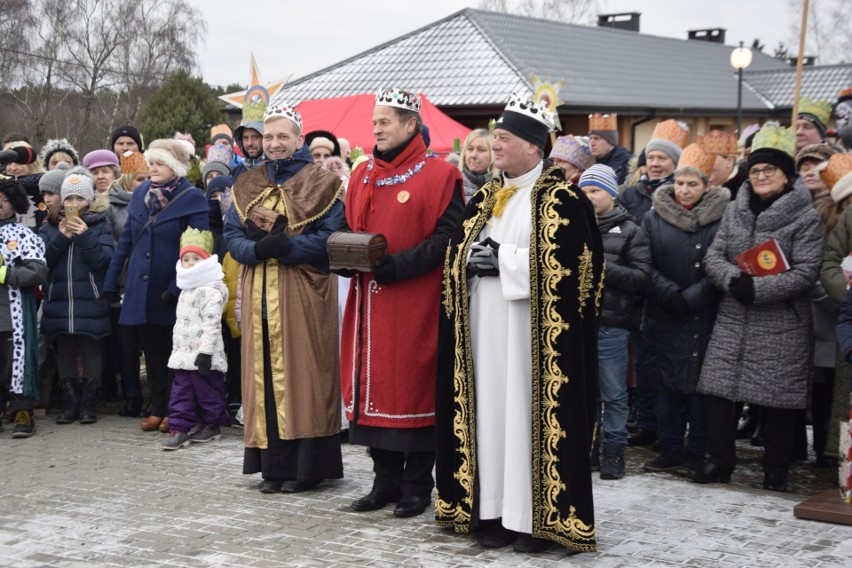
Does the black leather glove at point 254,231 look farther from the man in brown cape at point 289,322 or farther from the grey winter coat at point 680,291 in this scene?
the grey winter coat at point 680,291

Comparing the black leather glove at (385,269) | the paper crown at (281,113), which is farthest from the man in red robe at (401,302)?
the paper crown at (281,113)

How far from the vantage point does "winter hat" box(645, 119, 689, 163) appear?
802 cm

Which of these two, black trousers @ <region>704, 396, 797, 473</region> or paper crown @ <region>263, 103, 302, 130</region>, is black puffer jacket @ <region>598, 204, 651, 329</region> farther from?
paper crown @ <region>263, 103, 302, 130</region>

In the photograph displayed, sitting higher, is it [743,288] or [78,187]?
[78,187]

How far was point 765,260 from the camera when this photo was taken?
20.7 ft

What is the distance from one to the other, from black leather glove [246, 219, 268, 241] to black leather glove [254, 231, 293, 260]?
9 centimetres

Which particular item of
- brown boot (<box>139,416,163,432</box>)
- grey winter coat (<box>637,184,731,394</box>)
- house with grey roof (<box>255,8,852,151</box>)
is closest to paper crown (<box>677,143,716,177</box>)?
grey winter coat (<box>637,184,731,394</box>)

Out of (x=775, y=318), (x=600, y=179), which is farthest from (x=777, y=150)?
(x=600, y=179)

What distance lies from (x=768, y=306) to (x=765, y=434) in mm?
805

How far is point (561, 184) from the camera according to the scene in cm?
536

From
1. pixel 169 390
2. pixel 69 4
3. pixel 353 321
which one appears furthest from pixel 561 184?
pixel 69 4

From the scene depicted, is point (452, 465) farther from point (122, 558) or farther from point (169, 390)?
point (169, 390)

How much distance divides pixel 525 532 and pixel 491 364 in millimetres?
835

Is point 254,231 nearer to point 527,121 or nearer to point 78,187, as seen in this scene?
point 527,121
